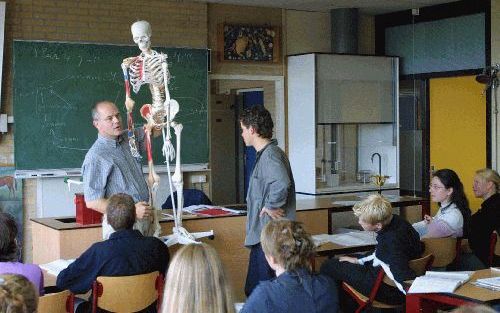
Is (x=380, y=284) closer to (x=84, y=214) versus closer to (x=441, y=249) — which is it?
(x=441, y=249)

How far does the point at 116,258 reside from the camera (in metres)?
4.02

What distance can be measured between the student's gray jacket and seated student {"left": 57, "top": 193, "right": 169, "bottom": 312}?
0.87 m

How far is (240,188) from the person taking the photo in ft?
35.7

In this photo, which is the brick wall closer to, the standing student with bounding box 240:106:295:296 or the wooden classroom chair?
the standing student with bounding box 240:106:295:296

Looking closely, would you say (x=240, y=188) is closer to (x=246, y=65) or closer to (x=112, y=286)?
(x=246, y=65)

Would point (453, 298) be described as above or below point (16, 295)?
below

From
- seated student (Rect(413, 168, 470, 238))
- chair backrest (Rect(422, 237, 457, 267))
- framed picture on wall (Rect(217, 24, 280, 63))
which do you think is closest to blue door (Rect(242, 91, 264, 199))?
framed picture on wall (Rect(217, 24, 280, 63))

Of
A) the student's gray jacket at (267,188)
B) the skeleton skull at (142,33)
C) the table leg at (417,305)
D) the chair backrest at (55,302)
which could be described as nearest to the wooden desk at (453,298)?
the table leg at (417,305)

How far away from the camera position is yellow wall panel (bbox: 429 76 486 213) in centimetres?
882

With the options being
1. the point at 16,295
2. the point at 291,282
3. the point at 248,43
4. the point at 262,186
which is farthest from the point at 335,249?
the point at 248,43

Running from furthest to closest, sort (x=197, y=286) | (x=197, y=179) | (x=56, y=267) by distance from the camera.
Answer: (x=197, y=179) < (x=56, y=267) < (x=197, y=286)

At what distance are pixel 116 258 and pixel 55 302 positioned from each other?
0.54 metres

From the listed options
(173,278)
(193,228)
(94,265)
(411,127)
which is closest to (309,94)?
(411,127)

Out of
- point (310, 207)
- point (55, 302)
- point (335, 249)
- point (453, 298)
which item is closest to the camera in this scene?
point (55, 302)
